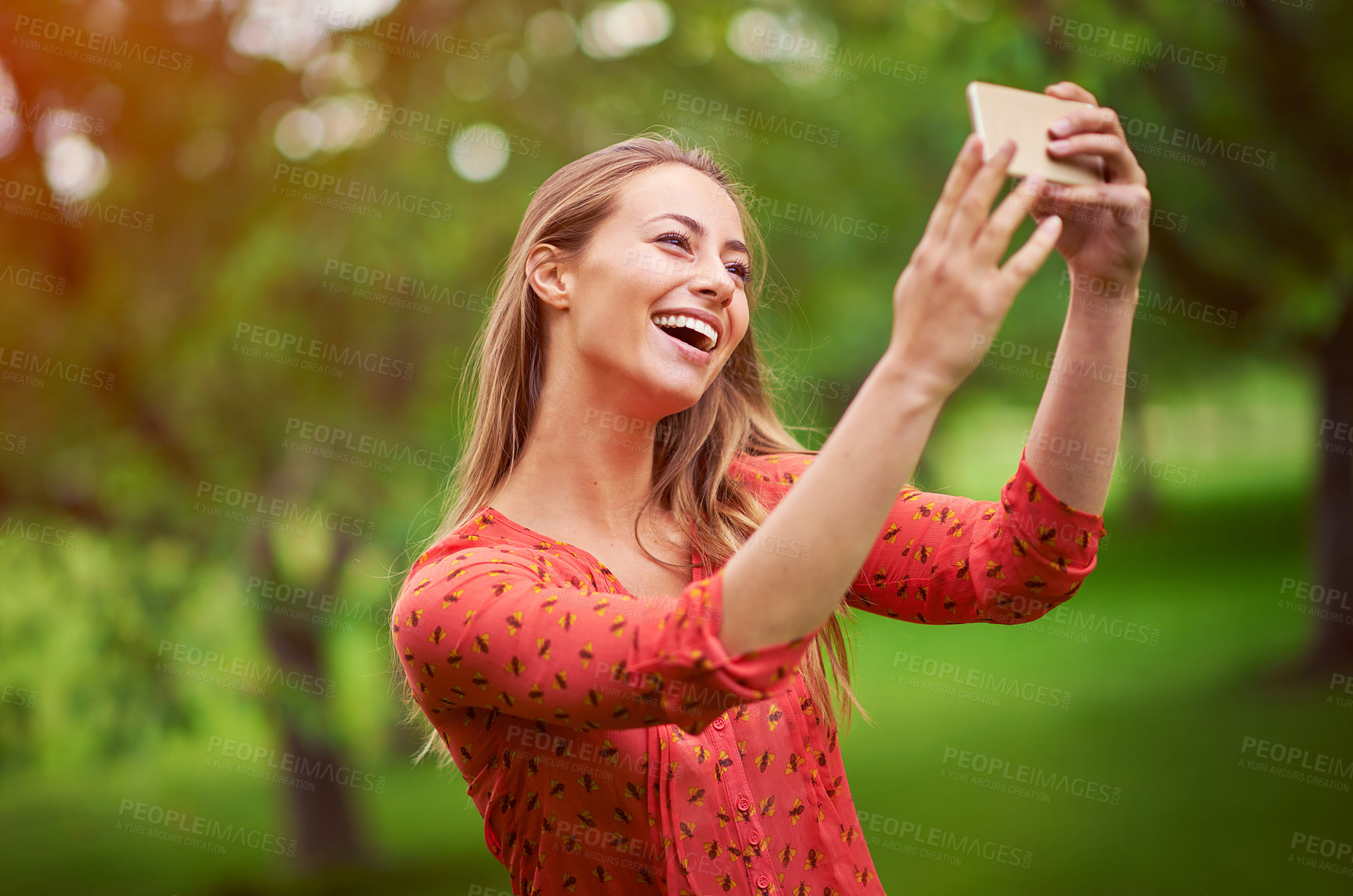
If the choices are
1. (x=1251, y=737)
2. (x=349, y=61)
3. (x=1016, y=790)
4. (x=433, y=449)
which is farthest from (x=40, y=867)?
(x=1251, y=737)

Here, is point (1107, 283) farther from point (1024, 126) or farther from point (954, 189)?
point (954, 189)

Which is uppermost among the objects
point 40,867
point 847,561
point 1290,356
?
point 847,561

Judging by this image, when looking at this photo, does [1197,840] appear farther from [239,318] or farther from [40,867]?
[40,867]

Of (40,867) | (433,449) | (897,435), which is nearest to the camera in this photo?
(897,435)

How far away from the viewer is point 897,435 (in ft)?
4.19

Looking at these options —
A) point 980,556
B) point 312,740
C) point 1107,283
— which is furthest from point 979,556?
point 312,740

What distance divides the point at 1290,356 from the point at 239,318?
7226 mm

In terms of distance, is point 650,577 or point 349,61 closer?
point 650,577

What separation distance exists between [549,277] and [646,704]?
3.44 feet

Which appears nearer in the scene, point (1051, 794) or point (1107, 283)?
point (1107, 283)

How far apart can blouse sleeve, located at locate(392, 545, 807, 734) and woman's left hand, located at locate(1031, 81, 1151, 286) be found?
77cm

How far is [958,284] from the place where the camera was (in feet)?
4.15

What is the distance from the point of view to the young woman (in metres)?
1.29

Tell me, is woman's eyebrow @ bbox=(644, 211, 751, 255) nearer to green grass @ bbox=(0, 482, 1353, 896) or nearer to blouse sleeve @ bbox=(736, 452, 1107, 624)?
blouse sleeve @ bbox=(736, 452, 1107, 624)
